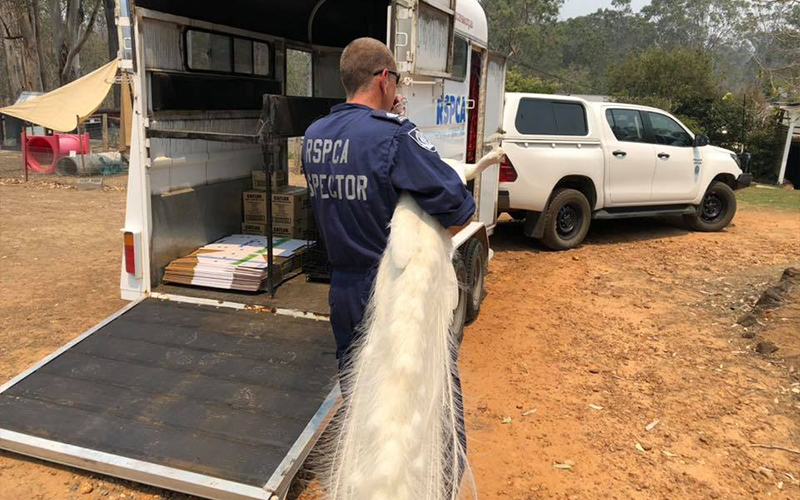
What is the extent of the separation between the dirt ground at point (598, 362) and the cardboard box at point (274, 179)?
6.70 feet

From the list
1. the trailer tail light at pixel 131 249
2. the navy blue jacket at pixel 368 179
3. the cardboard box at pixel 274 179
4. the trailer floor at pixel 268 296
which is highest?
the navy blue jacket at pixel 368 179

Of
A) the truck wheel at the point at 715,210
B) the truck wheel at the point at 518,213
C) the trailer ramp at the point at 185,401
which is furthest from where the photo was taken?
the truck wheel at the point at 715,210

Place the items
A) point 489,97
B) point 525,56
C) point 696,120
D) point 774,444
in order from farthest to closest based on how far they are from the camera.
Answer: point 525,56 < point 696,120 < point 489,97 < point 774,444

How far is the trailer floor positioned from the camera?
4.41m

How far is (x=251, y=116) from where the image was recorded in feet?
19.7

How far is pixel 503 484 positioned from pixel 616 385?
5.33 feet

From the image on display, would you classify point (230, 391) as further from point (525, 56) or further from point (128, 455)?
point (525, 56)

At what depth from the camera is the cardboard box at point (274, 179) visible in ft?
18.7

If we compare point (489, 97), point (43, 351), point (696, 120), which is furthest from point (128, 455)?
point (696, 120)

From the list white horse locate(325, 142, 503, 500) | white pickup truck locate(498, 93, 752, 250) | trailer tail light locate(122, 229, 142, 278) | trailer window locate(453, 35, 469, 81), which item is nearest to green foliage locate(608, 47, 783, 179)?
white pickup truck locate(498, 93, 752, 250)

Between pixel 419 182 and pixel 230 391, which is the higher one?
pixel 419 182

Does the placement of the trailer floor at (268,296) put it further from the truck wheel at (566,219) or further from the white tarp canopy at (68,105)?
the white tarp canopy at (68,105)

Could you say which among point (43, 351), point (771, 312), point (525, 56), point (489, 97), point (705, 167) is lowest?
point (43, 351)

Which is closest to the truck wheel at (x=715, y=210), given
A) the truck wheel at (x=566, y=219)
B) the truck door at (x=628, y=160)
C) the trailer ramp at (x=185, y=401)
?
the truck door at (x=628, y=160)
